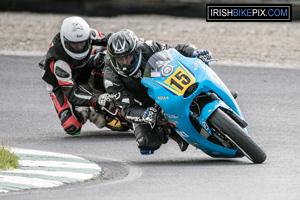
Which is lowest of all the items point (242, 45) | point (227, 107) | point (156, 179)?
point (242, 45)

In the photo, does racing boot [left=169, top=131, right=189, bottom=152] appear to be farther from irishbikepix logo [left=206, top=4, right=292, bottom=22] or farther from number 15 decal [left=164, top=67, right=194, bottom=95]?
irishbikepix logo [left=206, top=4, right=292, bottom=22]

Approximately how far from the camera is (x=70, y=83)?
33.3 feet

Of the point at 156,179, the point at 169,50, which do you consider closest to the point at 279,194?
the point at 156,179

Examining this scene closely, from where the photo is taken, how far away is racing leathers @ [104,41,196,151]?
8.46 metres

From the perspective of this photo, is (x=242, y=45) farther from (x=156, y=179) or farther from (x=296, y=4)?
(x=156, y=179)

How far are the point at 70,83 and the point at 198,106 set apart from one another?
9.00 ft

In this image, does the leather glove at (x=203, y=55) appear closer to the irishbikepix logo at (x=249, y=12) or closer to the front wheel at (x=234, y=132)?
the front wheel at (x=234, y=132)

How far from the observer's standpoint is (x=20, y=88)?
13773 mm

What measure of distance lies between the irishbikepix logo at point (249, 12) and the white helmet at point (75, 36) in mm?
10065

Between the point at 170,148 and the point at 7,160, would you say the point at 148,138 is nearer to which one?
the point at 170,148

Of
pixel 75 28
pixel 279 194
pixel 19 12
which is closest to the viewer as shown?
pixel 279 194

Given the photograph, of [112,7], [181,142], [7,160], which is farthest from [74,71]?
[112,7]

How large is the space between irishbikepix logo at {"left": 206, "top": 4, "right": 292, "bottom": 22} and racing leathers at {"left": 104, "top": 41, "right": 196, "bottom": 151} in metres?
11.3

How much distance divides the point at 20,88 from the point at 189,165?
6409mm
